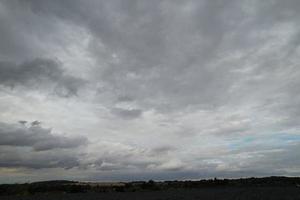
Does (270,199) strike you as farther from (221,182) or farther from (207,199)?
(221,182)

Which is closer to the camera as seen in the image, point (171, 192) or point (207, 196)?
point (207, 196)

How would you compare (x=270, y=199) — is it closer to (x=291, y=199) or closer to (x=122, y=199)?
(x=291, y=199)

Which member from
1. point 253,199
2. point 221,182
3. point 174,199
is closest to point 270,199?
point 253,199

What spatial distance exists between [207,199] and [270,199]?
361 inches

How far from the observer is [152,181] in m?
123

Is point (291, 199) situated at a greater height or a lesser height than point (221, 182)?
lesser

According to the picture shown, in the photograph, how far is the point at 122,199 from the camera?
58.9 metres

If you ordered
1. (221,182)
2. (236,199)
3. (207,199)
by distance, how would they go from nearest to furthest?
(236,199) → (207,199) → (221,182)

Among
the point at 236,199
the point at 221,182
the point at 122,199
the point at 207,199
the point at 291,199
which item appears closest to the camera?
the point at 291,199

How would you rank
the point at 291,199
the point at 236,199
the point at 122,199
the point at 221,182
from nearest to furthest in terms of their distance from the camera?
the point at 291,199
the point at 236,199
the point at 122,199
the point at 221,182

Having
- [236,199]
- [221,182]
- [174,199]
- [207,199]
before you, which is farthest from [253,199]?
[221,182]

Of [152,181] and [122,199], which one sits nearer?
[122,199]

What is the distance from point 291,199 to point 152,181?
79066 mm

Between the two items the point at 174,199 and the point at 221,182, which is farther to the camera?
the point at 221,182
